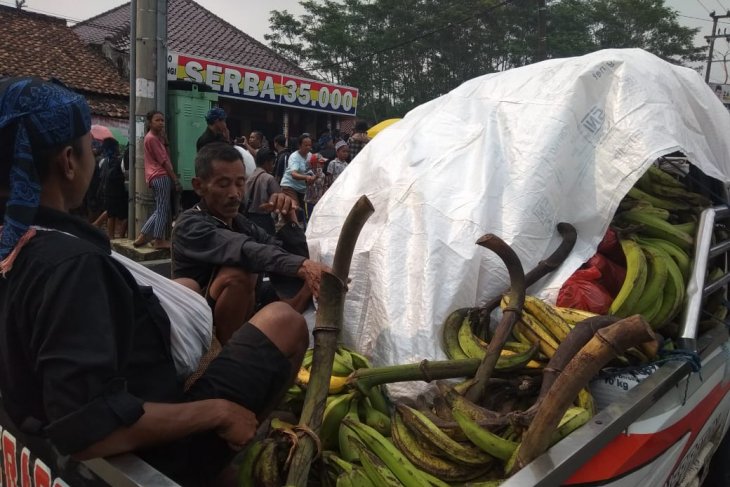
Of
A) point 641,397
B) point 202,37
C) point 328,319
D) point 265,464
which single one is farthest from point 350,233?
point 202,37

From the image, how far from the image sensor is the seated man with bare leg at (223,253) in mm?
2680

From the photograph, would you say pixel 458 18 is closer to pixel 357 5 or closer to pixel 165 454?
pixel 357 5

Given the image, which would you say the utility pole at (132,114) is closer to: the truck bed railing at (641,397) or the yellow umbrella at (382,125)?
the yellow umbrella at (382,125)

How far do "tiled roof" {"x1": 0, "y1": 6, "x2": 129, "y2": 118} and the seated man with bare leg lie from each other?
1722cm

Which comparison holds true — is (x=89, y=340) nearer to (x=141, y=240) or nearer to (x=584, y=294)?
(x=584, y=294)

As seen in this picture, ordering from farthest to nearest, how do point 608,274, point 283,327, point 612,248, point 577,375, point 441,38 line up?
point 441,38, point 612,248, point 608,274, point 283,327, point 577,375

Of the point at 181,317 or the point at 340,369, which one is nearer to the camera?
the point at 181,317

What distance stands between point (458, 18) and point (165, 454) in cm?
3422

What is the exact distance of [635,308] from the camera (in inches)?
95.5

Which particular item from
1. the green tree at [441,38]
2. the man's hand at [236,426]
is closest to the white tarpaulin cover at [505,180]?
the man's hand at [236,426]

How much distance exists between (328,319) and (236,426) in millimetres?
492

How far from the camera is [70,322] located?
1249 millimetres

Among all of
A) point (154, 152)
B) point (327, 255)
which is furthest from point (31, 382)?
point (154, 152)

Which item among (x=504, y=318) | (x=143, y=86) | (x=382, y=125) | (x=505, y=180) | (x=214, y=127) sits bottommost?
(x=504, y=318)
